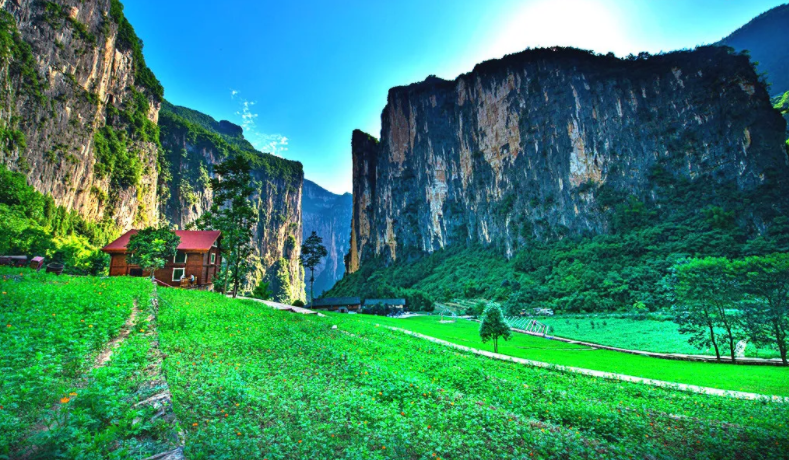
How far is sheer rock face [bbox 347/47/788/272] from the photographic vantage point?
6016 cm

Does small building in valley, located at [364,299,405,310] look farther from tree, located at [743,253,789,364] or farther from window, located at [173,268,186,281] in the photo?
tree, located at [743,253,789,364]

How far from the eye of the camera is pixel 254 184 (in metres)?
138

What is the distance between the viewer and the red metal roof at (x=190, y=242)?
30312 mm

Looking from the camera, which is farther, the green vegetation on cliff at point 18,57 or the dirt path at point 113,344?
the green vegetation on cliff at point 18,57

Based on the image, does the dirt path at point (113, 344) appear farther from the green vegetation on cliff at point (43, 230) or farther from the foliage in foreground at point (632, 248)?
the foliage in foreground at point (632, 248)

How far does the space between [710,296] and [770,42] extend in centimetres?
17260

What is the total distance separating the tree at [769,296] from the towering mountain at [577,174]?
1013 inches

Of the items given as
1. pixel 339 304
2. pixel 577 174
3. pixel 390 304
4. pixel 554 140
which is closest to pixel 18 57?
pixel 339 304

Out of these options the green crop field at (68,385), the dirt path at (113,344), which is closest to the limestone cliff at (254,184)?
the dirt path at (113,344)

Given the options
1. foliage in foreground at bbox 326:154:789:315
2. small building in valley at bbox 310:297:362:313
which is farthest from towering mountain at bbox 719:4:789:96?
small building in valley at bbox 310:297:362:313

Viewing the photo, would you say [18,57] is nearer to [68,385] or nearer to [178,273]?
[178,273]

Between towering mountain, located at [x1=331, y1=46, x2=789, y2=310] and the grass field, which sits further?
towering mountain, located at [x1=331, y1=46, x2=789, y2=310]

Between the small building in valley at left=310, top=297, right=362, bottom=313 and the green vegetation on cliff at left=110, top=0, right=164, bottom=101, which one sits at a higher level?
the green vegetation on cliff at left=110, top=0, right=164, bottom=101

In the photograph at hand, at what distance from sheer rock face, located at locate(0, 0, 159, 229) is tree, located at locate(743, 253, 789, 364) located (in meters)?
73.4
